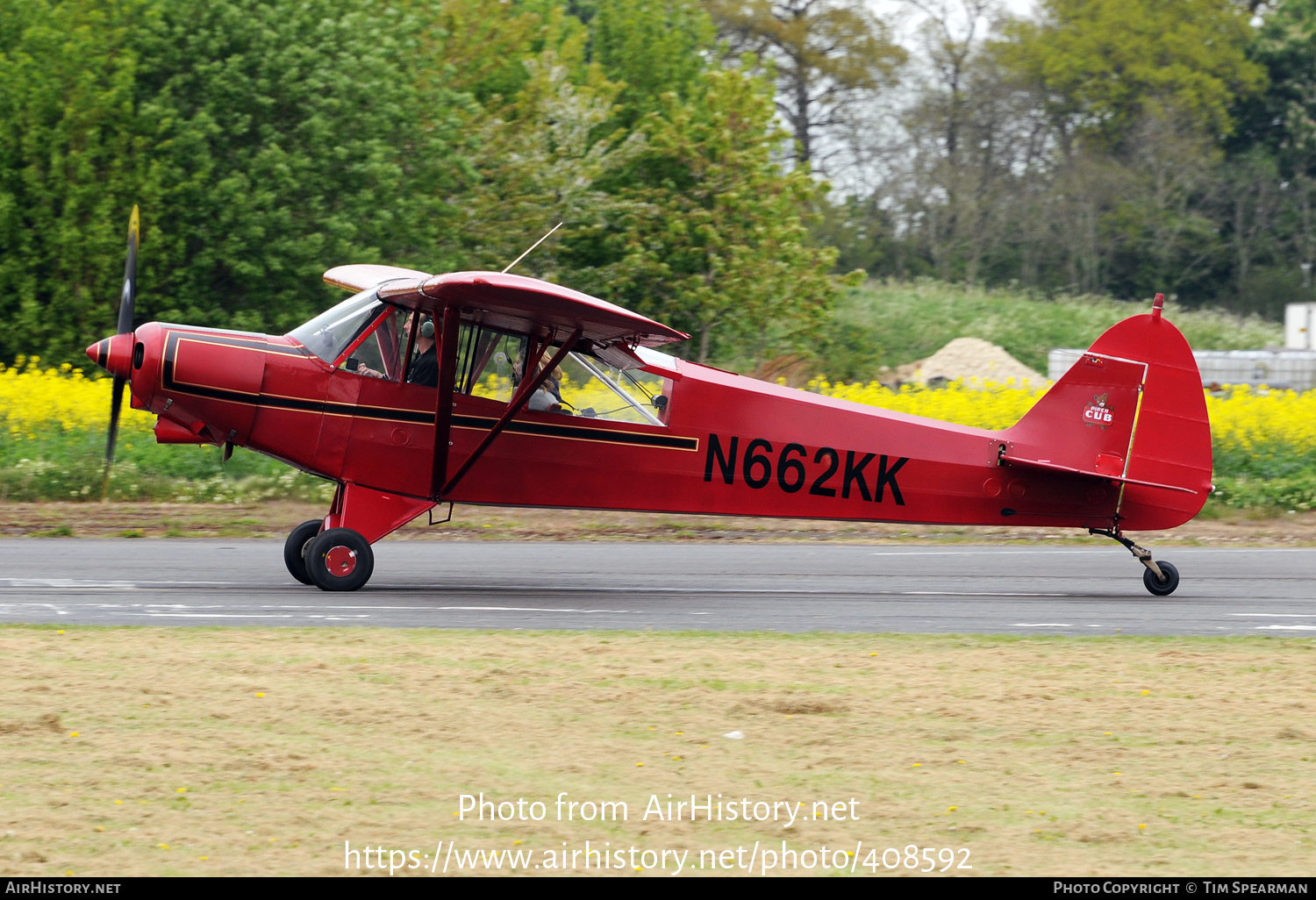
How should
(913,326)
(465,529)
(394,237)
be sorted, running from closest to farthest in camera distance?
(465,529), (394,237), (913,326)

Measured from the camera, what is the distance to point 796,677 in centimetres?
789

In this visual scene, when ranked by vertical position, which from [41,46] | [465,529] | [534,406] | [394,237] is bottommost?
[465,529]

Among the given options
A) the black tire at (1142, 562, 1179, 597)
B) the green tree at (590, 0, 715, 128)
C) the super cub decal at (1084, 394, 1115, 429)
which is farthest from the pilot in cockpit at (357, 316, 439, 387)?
the green tree at (590, 0, 715, 128)

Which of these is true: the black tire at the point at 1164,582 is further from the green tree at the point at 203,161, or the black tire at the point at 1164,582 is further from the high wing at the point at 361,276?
the green tree at the point at 203,161

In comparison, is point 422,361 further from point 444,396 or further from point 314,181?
point 314,181

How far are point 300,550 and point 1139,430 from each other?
7.21 m

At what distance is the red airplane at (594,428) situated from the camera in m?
11.0

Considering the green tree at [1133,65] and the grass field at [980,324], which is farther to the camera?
the green tree at [1133,65]

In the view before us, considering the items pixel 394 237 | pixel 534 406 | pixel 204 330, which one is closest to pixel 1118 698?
pixel 534 406

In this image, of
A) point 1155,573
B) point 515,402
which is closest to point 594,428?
point 515,402

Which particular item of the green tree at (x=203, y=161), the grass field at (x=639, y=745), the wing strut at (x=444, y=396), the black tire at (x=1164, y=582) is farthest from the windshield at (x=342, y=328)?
the green tree at (x=203, y=161)

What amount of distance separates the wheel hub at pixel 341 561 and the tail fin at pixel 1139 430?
5.59 m
